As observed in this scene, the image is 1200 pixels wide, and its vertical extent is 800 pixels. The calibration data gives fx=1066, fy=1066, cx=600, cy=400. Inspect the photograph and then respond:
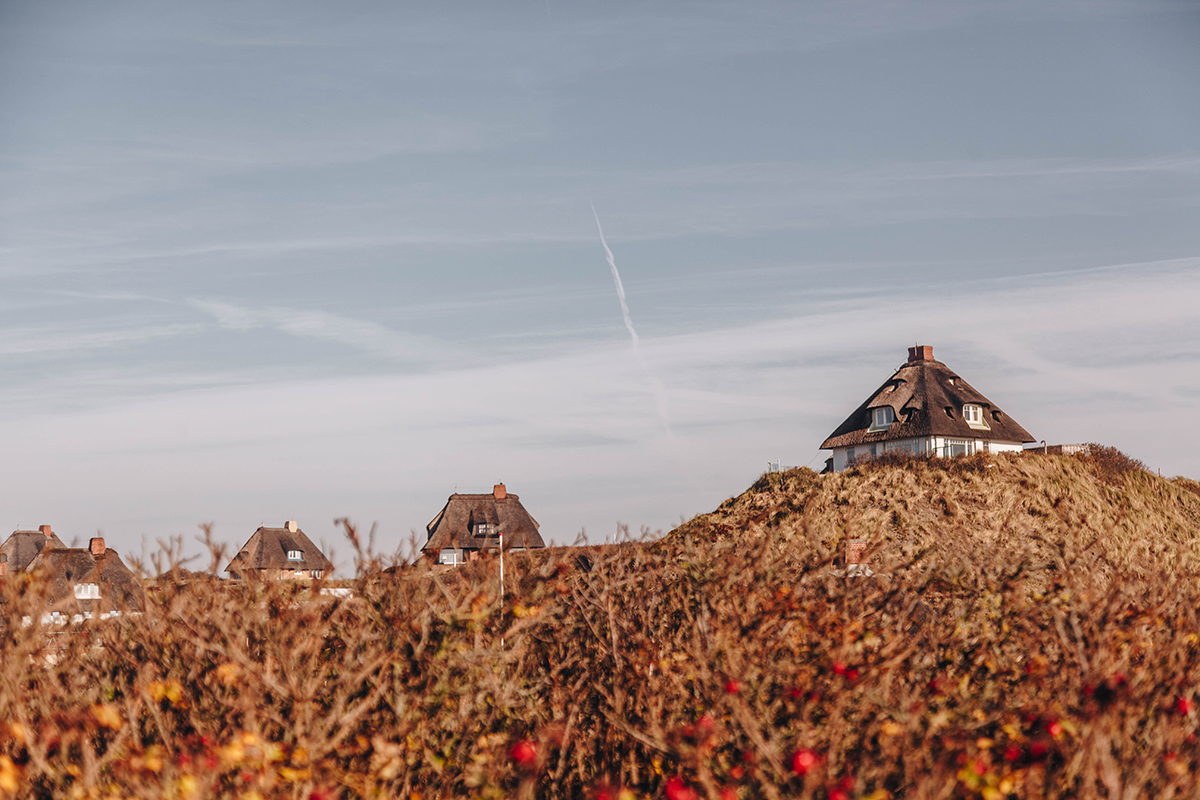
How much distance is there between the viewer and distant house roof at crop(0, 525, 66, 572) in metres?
51.2

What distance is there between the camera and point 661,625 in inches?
257

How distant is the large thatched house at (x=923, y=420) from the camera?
41125 mm

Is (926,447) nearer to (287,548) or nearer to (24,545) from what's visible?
(287,548)

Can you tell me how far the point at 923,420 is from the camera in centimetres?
4122

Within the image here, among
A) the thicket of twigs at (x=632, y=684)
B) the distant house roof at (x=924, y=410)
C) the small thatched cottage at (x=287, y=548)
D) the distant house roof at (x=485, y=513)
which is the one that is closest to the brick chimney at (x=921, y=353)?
the distant house roof at (x=924, y=410)

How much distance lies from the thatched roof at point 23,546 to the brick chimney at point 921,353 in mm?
40201

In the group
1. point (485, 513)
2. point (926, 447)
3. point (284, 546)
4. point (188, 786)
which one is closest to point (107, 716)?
point (188, 786)

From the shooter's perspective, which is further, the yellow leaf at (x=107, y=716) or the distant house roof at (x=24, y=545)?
the distant house roof at (x=24, y=545)

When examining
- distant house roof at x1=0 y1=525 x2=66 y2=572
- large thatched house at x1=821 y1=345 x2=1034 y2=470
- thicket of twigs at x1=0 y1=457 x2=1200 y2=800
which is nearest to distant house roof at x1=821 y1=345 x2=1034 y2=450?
large thatched house at x1=821 y1=345 x2=1034 y2=470

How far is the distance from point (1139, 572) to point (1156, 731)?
5.07 metres

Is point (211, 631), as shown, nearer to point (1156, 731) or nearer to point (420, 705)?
point (420, 705)

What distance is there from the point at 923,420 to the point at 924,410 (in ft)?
1.83

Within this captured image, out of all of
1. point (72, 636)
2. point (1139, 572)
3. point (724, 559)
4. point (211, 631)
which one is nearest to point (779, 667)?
point (724, 559)

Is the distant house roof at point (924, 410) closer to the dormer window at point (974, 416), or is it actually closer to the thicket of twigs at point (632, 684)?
the dormer window at point (974, 416)
